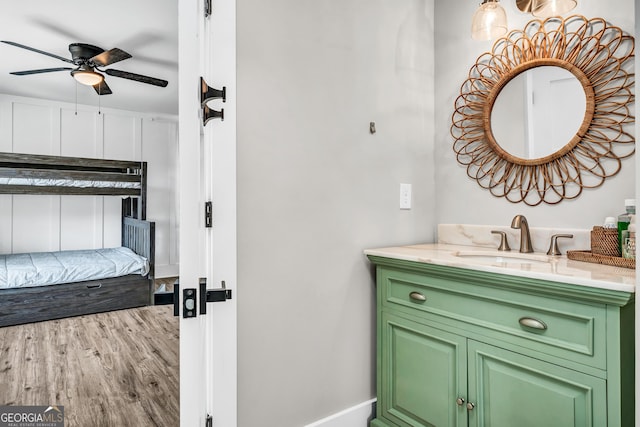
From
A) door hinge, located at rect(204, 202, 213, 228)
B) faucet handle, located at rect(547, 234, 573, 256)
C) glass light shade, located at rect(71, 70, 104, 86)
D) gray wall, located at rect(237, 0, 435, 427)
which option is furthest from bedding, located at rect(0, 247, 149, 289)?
faucet handle, located at rect(547, 234, 573, 256)

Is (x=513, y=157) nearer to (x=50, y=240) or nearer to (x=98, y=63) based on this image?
(x=98, y=63)

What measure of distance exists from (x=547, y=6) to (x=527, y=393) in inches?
55.4

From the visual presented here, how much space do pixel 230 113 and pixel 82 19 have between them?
2.40m

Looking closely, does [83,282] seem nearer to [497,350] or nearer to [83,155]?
[83,155]

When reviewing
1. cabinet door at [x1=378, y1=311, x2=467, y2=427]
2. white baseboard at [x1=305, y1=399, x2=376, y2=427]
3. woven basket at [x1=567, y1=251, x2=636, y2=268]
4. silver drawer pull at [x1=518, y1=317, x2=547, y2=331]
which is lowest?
white baseboard at [x1=305, y1=399, x2=376, y2=427]

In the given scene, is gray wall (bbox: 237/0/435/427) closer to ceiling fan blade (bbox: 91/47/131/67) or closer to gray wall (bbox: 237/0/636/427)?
gray wall (bbox: 237/0/636/427)

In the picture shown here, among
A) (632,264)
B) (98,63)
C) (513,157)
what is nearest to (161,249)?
(98,63)

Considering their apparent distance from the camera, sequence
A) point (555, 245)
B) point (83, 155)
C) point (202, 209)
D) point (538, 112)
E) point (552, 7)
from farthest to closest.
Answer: point (83, 155) < point (538, 112) < point (555, 245) < point (552, 7) < point (202, 209)

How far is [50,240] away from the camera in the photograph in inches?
196

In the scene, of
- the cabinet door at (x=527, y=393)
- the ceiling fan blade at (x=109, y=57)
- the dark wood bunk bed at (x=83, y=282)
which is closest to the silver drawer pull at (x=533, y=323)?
the cabinet door at (x=527, y=393)

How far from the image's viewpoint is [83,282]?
3.94 meters

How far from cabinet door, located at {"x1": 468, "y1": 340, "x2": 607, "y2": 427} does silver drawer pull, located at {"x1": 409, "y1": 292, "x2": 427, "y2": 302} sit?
0.79 feet

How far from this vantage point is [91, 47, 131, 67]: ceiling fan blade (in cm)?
280

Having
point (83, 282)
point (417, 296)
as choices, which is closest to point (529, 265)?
point (417, 296)
